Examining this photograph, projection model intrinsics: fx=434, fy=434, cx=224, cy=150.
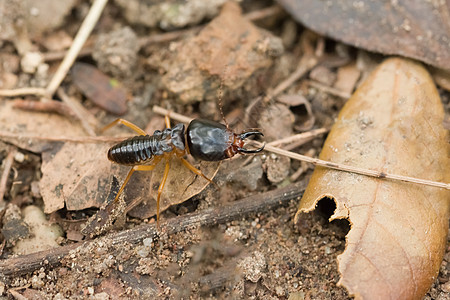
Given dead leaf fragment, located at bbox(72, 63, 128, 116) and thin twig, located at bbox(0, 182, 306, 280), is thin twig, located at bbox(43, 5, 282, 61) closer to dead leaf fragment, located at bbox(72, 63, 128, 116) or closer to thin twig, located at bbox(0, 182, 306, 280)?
dead leaf fragment, located at bbox(72, 63, 128, 116)

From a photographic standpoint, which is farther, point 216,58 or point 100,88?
point 100,88

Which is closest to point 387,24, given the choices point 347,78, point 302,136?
point 347,78

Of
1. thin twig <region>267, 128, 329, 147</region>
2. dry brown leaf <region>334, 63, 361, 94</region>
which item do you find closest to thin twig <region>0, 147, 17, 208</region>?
thin twig <region>267, 128, 329, 147</region>

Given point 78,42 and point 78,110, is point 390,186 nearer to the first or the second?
point 78,110

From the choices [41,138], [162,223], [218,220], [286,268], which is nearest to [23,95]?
[41,138]

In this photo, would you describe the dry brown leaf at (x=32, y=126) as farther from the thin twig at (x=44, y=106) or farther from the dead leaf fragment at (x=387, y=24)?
the dead leaf fragment at (x=387, y=24)

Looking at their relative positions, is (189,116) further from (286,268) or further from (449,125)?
(449,125)
